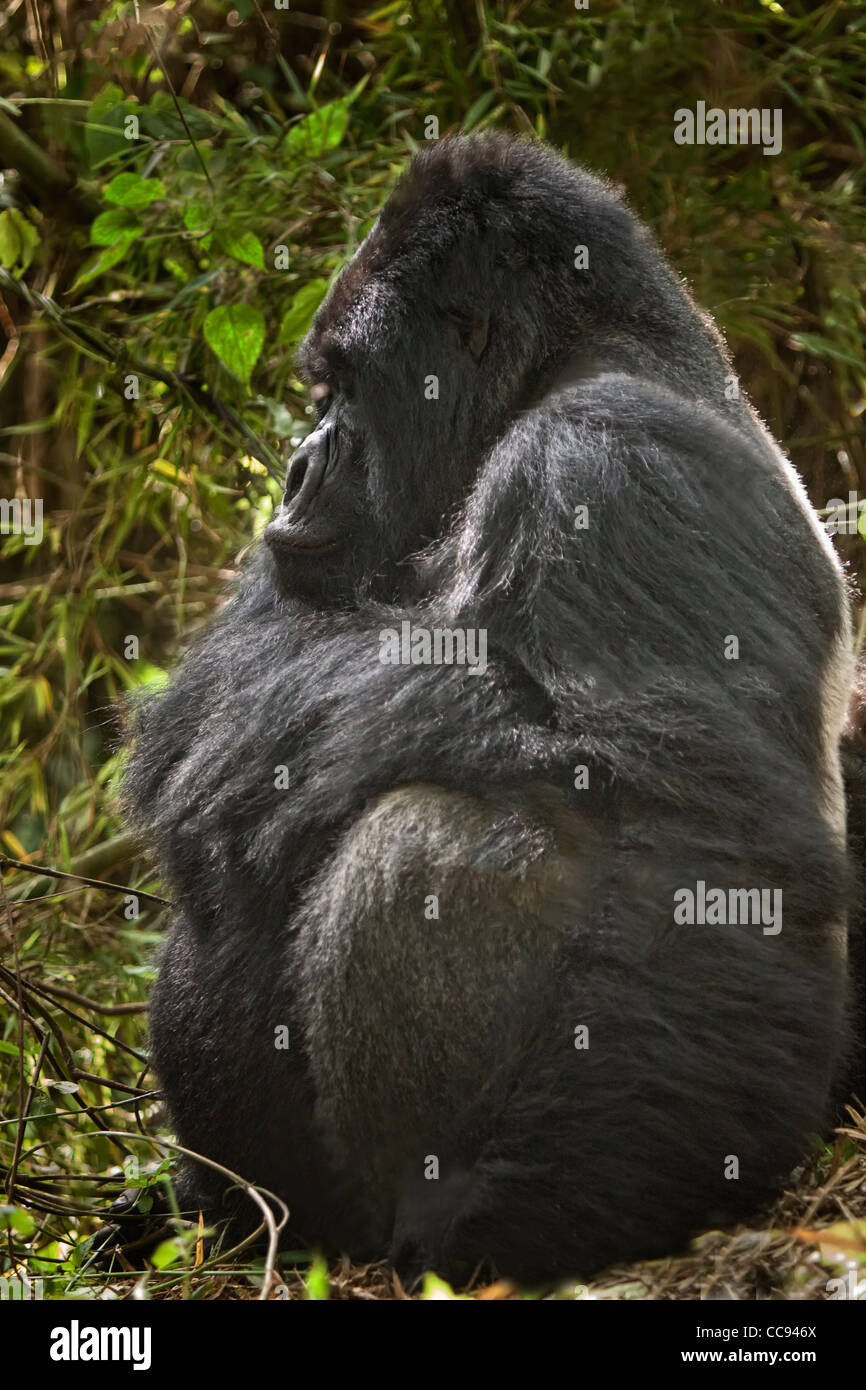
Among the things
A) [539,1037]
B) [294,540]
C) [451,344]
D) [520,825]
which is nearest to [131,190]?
[451,344]

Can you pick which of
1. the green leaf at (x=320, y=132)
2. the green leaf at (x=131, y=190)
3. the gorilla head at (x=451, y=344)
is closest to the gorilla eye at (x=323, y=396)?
the gorilla head at (x=451, y=344)

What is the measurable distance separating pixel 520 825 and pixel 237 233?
2.48m

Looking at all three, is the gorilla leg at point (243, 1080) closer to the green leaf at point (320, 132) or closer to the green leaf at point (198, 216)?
the green leaf at point (198, 216)

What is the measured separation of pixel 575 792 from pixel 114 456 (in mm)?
3073

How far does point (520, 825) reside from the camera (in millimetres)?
2377

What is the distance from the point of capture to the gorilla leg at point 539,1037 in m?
2.31

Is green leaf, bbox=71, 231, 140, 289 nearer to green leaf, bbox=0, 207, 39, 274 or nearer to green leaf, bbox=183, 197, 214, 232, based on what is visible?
green leaf, bbox=183, 197, 214, 232

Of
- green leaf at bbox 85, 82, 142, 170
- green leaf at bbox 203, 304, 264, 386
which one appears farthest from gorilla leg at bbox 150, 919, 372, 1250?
green leaf at bbox 85, 82, 142, 170

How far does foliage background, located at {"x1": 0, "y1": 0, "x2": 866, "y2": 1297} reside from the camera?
435 centimetres

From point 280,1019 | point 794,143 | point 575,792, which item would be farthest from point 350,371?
point 794,143

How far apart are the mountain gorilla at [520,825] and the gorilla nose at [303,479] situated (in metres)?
0.01

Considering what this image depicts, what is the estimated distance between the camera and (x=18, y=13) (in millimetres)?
5062

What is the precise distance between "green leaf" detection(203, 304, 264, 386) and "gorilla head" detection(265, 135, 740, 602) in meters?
0.94

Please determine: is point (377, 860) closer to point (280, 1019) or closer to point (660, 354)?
point (280, 1019)
